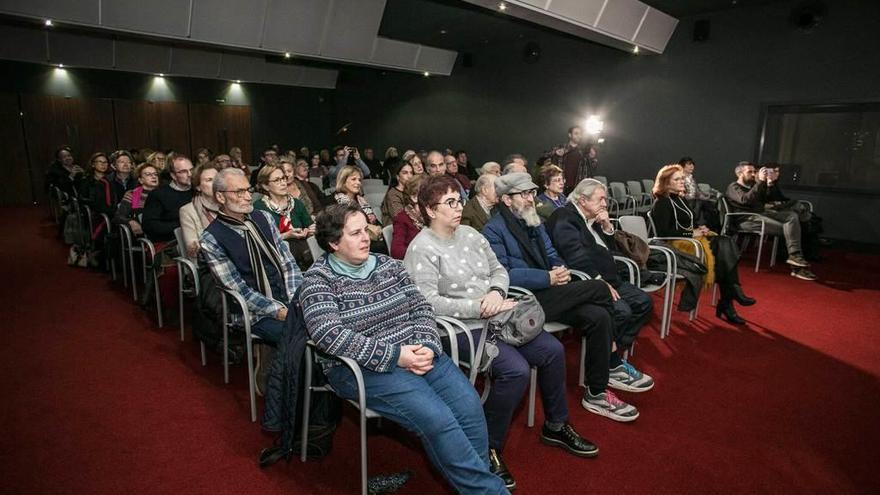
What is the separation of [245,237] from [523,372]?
5.21 ft

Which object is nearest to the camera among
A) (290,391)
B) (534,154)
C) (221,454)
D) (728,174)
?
(290,391)

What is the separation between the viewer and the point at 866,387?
3.09m

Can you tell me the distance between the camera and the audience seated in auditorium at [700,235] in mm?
4215

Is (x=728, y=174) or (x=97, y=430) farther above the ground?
(x=728, y=174)

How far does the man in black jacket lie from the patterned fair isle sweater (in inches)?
52.6

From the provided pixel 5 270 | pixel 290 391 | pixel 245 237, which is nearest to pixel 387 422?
pixel 290 391

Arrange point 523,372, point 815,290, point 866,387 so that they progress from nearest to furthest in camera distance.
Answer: point 523,372 → point 866,387 → point 815,290

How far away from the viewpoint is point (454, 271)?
2361 mm

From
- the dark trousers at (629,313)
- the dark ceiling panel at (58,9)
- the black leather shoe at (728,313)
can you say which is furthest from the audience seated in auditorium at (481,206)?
the dark ceiling panel at (58,9)

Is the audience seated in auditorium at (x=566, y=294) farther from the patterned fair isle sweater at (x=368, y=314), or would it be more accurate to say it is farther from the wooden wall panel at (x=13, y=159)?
the wooden wall panel at (x=13, y=159)

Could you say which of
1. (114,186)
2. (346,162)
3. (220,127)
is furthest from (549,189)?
(220,127)

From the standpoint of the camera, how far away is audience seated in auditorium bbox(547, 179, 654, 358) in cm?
302

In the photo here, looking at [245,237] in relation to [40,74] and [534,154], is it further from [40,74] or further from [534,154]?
[40,74]

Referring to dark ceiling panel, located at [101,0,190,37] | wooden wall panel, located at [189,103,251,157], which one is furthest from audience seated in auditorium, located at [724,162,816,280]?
wooden wall panel, located at [189,103,251,157]
